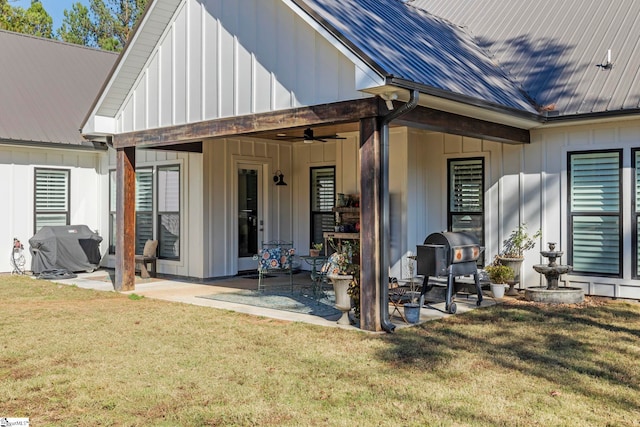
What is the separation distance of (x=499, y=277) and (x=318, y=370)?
4328mm

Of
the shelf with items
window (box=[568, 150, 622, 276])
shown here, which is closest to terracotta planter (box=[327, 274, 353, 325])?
the shelf with items

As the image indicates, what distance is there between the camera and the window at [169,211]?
1133 cm

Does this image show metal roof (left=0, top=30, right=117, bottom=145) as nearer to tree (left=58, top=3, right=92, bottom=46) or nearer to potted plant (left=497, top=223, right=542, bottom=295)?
potted plant (left=497, top=223, right=542, bottom=295)

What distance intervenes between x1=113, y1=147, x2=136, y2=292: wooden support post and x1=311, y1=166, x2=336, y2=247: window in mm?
3703

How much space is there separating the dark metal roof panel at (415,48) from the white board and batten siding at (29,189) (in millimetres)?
7487

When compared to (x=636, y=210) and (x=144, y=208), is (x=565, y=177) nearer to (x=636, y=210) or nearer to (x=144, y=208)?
(x=636, y=210)

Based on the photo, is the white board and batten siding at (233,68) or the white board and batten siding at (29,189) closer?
the white board and batten siding at (233,68)

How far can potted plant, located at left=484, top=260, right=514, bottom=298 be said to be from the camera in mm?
8422

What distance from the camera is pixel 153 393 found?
442 centimetres

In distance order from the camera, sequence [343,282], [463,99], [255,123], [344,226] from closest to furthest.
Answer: [343,282] → [463,99] → [255,123] → [344,226]

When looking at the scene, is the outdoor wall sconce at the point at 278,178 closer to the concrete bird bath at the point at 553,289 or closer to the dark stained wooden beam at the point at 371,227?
the concrete bird bath at the point at 553,289

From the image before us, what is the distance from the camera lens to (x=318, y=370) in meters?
4.98

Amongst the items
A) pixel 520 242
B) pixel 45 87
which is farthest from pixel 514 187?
pixel 45 87

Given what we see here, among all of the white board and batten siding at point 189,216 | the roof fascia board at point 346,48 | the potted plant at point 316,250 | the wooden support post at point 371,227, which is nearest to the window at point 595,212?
the potted plant at point 316,250
